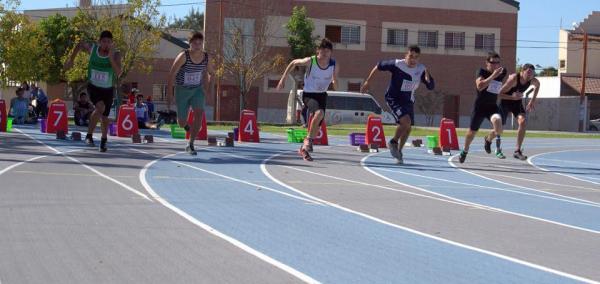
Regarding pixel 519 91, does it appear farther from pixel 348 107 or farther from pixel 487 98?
pixel 348 107

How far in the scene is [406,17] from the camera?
61875mm

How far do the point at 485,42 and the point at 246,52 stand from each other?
60.0ft

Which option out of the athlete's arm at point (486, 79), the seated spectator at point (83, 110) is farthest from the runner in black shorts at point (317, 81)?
the seated spectator at point (83, 110)

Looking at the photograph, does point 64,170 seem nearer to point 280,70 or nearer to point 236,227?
point 236,227

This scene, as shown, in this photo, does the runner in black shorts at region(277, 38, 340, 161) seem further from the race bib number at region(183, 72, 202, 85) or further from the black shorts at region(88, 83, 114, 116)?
the black shorts at region(88, 83, 114, 116)

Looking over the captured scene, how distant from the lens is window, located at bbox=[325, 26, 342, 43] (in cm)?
6119

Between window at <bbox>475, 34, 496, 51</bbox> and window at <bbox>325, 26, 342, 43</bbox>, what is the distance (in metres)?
10.1

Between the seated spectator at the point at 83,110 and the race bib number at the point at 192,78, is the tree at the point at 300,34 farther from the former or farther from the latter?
the race bib number at the point at 192,78

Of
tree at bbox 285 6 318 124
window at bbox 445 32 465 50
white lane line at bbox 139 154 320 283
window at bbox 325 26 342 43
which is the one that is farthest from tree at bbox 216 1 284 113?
white lane line at bbox 139 154 320 283

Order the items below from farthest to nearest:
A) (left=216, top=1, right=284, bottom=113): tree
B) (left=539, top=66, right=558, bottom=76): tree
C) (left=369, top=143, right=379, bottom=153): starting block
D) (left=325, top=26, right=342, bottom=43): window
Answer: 1. (left=539, top=66, right=558, bottom=76): tree
2. (left=325, top=26, right=342, bottom=43): window
3. (left=216, top=1, right=284, bottom=113): tree
4. (left=369, top=143, right=379, bottom=153): starting block

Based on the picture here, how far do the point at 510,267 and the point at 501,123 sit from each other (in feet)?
36.4

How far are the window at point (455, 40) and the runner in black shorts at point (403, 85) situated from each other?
158 feet

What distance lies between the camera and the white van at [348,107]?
5203cm

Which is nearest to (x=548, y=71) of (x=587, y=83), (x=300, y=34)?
(x=587, y=83)
